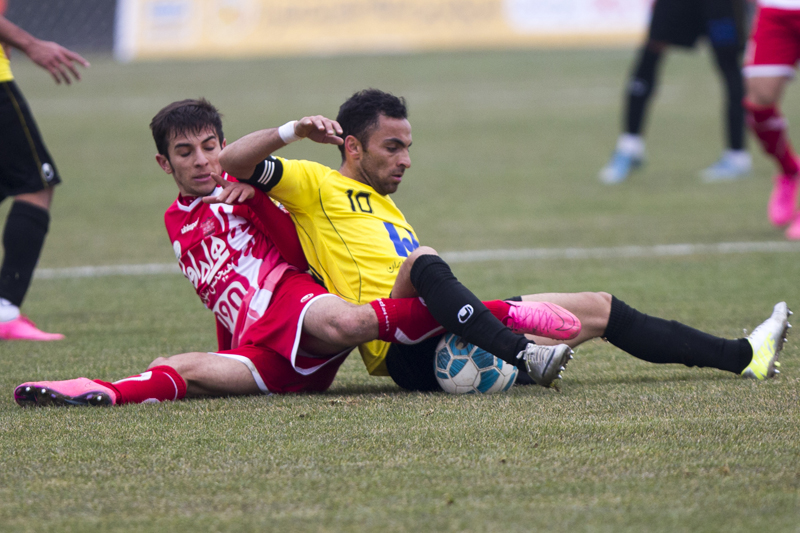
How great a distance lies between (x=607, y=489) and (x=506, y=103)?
12.3 m

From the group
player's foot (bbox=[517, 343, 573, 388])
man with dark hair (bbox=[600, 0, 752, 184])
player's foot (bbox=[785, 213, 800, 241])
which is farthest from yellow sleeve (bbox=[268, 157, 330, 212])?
man with dark hair (bbox=[600, 0, 752, 184])

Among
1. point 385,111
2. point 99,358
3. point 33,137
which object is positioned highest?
point 385,111

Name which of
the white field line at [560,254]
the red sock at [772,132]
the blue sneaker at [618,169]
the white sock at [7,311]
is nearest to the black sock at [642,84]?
the blue sneaker at [618,169]

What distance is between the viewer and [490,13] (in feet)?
66.1

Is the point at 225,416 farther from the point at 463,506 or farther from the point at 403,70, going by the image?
the point at 403,70

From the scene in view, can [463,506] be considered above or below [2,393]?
above

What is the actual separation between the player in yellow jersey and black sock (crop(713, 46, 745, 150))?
5833mm

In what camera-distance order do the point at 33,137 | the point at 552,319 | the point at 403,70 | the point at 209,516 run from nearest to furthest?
the point at 209,516, the point at 552,319, the point at 33,137, the point at 403,70

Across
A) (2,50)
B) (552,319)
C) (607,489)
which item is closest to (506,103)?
(2,50)

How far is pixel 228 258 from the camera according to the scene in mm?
3314

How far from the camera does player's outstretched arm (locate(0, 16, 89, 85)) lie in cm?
410

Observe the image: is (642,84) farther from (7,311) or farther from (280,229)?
(7,311)

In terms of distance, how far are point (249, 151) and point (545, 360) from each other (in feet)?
3.60

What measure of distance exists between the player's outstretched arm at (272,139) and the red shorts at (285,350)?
431 mm
